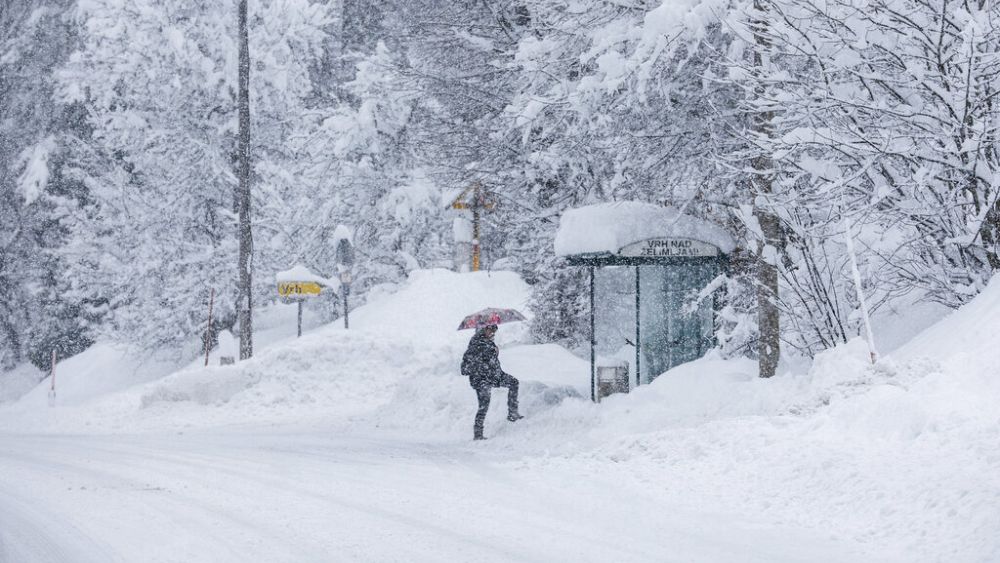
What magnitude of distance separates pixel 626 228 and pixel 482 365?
266 centimetres

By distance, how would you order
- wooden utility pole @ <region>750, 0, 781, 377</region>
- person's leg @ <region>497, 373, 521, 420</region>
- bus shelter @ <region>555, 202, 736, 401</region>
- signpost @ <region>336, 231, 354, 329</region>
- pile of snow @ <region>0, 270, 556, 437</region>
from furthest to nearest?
signpost @ <region>336, 231, 354, 329</region> < pile of snow @ <region>0, 270, 556, 437</region> < bus shelter @ <region>555, 202, 736, 401</region> < person's leg @ <region>497, 373, 521, 420</region> < wooden utility pole @ <region>750, 0, 781, 377</region>

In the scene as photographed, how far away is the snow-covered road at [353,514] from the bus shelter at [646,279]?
3.42m

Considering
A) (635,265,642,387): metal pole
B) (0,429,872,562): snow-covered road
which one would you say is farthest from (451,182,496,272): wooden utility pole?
(0,429,872,562): snow-covered road

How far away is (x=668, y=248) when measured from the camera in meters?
13.4

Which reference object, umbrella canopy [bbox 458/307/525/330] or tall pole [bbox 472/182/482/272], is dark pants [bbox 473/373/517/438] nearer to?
umbrella canopy [bbox 458/307/525/330]

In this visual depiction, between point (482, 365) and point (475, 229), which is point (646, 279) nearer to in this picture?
point (482, 365)

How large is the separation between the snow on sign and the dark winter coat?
2.17m

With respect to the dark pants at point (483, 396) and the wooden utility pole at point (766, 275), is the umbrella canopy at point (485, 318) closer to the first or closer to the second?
the dark pants at point (483, 396)

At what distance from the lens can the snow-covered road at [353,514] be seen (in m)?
6.11

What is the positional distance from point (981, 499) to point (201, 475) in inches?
276

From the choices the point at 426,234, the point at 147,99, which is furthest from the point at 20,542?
the point at 426,234

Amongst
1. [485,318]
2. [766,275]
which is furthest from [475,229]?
[766,275]

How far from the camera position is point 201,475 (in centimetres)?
977

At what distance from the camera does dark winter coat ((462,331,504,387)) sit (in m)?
12.8
